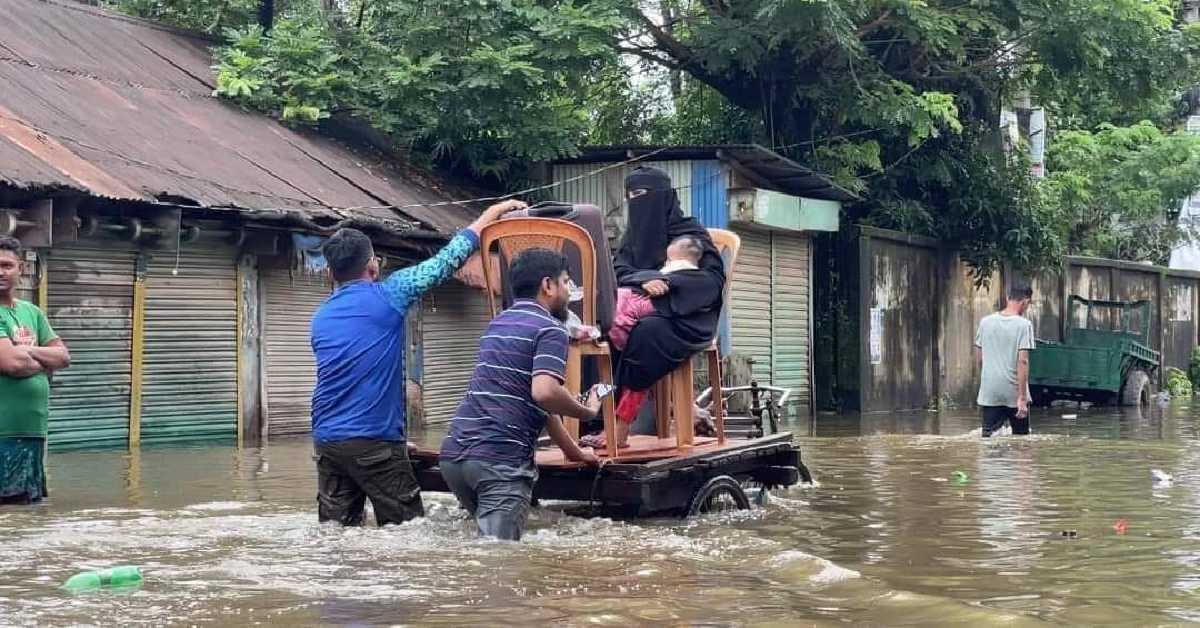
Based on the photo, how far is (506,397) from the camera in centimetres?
765

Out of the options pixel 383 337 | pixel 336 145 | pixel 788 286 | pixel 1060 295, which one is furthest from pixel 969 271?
pixel 383 337

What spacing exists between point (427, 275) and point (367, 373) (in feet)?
1.91

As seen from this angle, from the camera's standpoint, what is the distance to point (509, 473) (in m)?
7.60

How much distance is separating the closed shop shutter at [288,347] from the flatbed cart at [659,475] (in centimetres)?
783

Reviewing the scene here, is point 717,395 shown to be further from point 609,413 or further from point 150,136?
point 150,136

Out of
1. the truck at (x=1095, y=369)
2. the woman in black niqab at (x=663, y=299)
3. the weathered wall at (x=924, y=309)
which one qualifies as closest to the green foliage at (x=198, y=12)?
the weathered wall at (x=924, y=309)

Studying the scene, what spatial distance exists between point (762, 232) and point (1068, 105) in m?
7.96

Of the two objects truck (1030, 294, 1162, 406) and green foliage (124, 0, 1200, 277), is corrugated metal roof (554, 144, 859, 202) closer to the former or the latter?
green foliage (124, 0, 1200, 277)

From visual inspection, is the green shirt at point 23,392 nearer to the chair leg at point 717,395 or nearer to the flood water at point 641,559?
the flood water at point 641,559

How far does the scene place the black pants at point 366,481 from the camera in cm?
786

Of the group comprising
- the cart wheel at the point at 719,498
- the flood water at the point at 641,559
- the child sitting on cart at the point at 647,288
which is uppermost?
the child sitting on cart at the point at 647,288

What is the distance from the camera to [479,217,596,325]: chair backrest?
8195 mm

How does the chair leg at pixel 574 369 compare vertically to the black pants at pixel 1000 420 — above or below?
above

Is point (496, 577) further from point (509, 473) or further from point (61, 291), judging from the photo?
point (61, 291)
